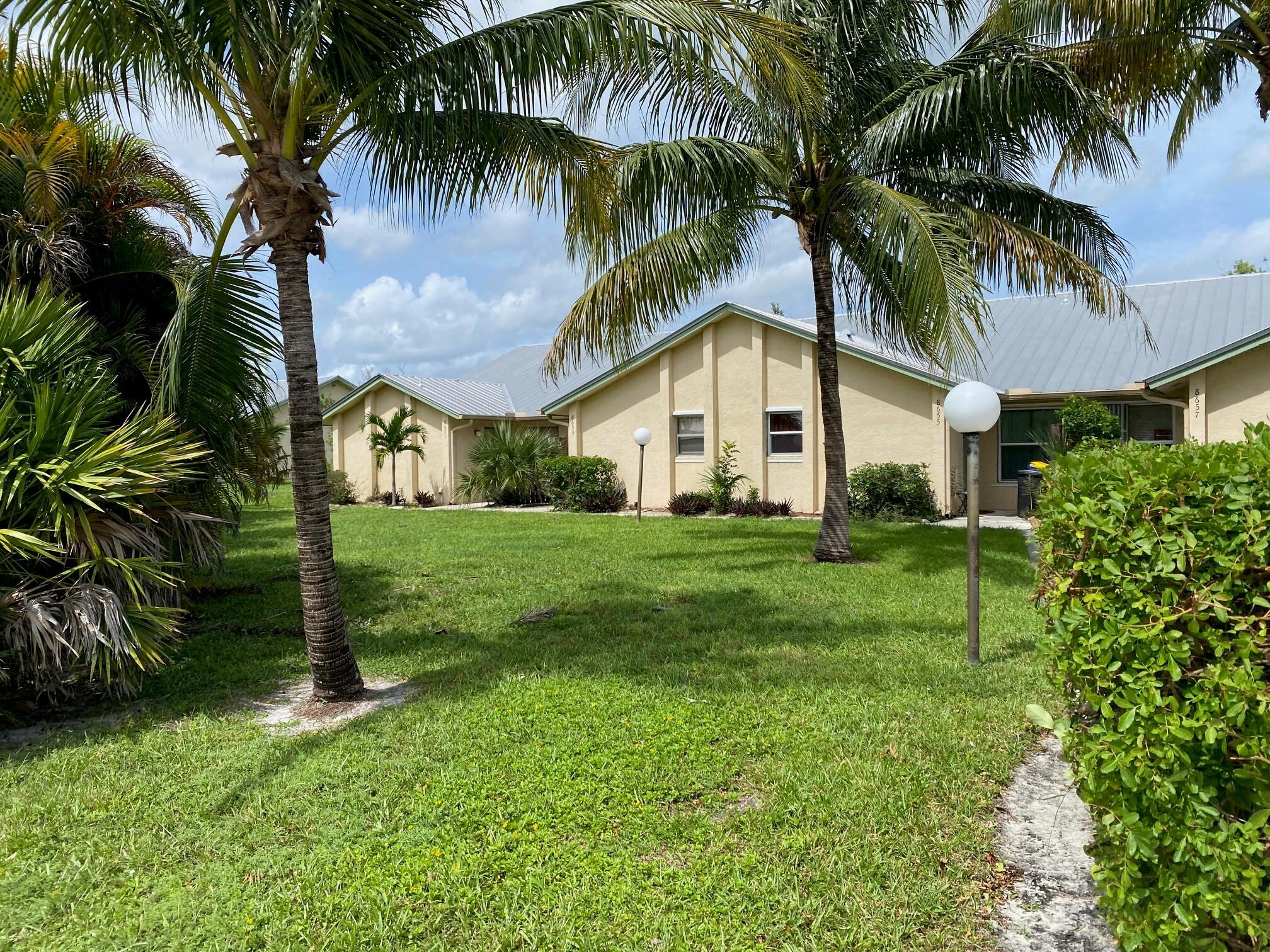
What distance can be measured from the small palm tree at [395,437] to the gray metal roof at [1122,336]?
15.5 m

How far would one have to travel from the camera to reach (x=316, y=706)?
5.84 metres

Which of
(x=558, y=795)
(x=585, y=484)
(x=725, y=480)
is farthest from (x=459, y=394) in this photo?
(x=558, y=795)

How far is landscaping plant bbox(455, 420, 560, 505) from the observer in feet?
73.2

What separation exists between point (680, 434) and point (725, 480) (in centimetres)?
202

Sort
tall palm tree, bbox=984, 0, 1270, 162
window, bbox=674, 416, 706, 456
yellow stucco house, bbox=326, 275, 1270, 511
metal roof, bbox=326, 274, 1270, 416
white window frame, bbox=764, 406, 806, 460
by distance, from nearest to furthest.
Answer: tall palm tree, bbox=984, 0, 1270, 162 < yellow stucco house, bbox=326, 275, 1270, 511 < metal roof, bbox=326, 274, 1270, 416 < white window frame, bbox=764, 406, 806, 460 < window, bbox=674, 416, 706, 456

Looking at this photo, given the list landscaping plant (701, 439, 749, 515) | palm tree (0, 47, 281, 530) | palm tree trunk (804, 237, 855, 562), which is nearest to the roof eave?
landscaping plant (701, 439, 749, 515)

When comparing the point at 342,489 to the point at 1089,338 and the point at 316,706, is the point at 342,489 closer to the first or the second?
the point at 316,706

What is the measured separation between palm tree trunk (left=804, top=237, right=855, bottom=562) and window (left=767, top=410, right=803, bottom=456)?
699cm

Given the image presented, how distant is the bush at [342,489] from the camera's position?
25359 millimetres

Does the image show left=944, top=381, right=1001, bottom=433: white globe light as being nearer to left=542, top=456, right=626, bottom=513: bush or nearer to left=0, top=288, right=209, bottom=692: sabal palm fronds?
left=0, top=288, right=209, bottom=692: sabal palm fronds

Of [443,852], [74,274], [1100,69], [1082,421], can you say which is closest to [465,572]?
[74,274]

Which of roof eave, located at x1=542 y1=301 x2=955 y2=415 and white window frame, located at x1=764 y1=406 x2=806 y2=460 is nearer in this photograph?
roof eave, located at x1=542 y1=301 x2=955 y2=415

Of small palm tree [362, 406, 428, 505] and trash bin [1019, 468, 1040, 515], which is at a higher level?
small palm tree [362, 406, 428, 505]

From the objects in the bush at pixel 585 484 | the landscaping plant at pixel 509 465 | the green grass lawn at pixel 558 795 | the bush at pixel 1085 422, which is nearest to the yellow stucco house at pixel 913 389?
the bush at pixel 585 484
